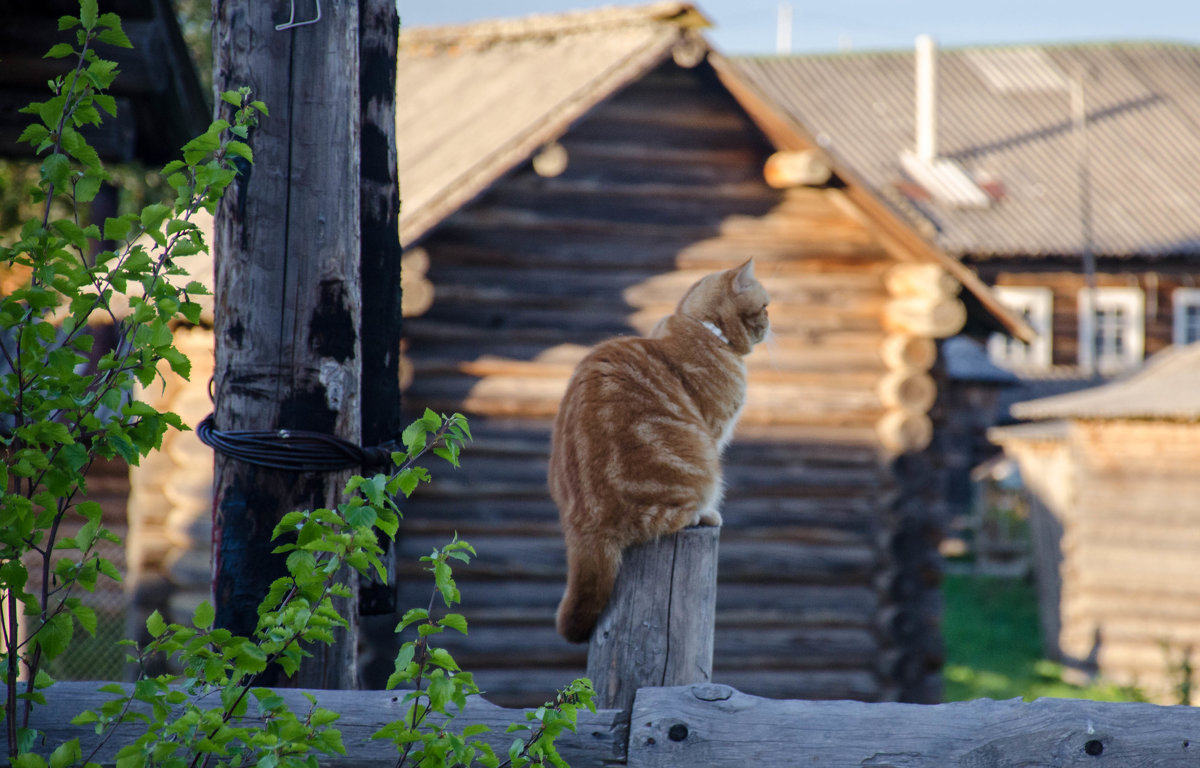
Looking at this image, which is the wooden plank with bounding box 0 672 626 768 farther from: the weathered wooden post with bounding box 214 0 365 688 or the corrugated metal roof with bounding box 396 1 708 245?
the corrugated metal roof with bounding box 396 1 708 245

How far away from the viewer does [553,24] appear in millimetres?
9289

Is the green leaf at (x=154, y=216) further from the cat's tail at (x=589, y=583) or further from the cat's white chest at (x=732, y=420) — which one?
the cat's white chest at (x=732, y=420)

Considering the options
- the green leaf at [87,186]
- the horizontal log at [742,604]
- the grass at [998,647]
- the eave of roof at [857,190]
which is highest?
the eave of roof at [857,190]

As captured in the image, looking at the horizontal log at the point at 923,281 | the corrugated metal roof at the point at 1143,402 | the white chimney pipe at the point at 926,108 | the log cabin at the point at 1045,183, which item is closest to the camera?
the horizontal log at the point at 923,281

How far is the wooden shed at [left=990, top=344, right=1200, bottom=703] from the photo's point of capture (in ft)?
37.8

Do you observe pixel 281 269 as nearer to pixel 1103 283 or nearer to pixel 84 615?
pixel 84 615

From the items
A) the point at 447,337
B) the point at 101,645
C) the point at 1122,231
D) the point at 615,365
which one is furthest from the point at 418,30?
the point at 1122,231

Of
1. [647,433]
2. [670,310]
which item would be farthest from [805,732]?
[670,310]

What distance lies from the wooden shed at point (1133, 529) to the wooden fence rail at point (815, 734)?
9960 mm

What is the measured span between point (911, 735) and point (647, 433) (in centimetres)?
109

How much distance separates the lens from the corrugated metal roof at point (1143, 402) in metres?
11.3

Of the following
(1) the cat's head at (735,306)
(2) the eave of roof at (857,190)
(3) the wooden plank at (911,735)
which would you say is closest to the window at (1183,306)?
(2) the eave of roof at (857,190)

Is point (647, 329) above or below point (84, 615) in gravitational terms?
above

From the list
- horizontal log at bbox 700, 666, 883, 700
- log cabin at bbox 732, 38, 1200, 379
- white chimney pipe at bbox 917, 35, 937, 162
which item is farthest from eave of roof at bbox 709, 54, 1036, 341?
white chimney pipe at bbox 917, 35, 937, 162
